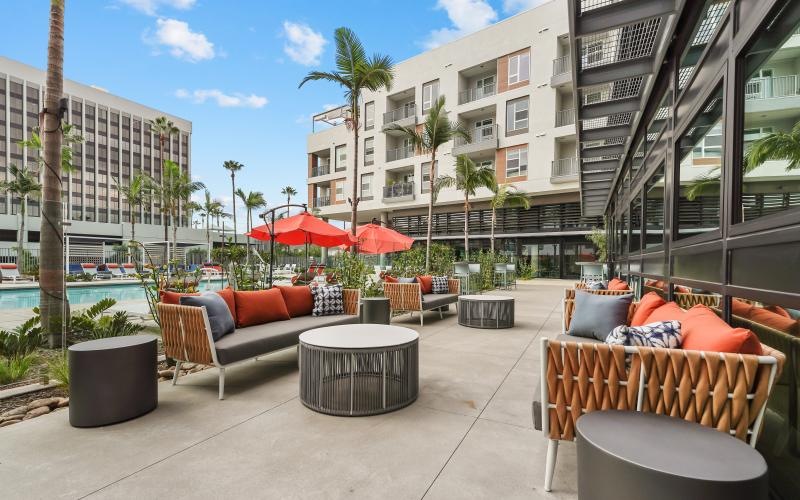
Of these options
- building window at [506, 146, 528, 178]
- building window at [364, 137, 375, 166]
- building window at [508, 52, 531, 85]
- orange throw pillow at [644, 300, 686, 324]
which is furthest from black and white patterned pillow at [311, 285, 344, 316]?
building window at [364, 137, 375, 166]

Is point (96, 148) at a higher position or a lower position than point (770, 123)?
higher

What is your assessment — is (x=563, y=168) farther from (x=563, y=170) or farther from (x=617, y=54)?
(x=617, y=54)

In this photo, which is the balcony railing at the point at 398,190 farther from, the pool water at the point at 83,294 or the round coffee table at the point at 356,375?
the round coffee table at the point at 356,375

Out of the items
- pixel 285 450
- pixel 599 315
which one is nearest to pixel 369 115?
pixel 599 315

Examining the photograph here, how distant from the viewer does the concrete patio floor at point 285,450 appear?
1.98 metres

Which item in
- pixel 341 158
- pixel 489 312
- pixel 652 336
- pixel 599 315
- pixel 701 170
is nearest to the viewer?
pixel 652 336

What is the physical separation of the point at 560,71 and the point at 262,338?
18.7 meters

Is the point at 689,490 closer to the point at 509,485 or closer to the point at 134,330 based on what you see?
the point at 509,485

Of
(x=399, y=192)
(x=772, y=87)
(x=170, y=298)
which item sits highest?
(x=399, y=192)

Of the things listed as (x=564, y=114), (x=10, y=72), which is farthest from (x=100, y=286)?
(x=10, y=72)

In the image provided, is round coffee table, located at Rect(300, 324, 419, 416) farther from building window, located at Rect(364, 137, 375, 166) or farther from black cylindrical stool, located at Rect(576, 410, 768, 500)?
building window, located at Rect(364, 137, 375, 166)

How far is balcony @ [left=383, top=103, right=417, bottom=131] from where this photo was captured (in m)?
22.9

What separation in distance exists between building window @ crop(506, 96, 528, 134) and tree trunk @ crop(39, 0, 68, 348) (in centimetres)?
1795

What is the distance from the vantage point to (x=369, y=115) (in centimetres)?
2573
